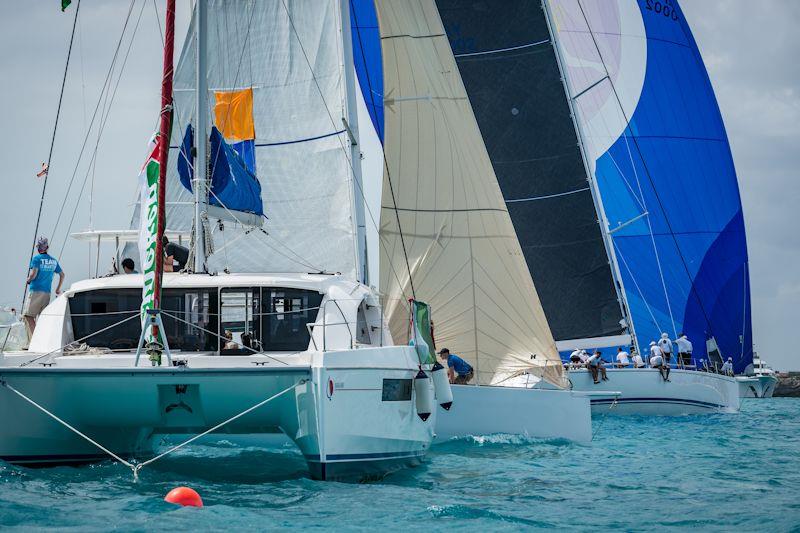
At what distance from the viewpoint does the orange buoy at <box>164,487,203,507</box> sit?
8.46 meters

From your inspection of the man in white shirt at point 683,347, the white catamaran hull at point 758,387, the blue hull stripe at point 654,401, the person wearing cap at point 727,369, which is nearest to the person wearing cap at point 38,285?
the blue hull stripe at point 654,401

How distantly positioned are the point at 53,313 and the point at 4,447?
1619 mm

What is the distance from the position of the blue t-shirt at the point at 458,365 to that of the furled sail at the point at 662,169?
43.1 ft

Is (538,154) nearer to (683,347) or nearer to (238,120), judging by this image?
(683,347)

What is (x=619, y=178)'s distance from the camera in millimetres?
27719

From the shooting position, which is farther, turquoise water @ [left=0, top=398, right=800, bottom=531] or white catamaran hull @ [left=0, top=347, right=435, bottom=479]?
white catamaran hull @ [left=0, top=347, right=435, bottom=479]

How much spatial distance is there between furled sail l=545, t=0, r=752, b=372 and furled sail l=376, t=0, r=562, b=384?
11918mm

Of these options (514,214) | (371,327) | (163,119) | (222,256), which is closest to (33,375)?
(163,119)

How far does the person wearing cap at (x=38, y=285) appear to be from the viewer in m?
12.1

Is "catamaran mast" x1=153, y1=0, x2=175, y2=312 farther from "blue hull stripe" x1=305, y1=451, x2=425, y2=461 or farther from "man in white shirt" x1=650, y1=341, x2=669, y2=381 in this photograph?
"man in white shirt" x1=650, y1=341, x2=669, y2=381

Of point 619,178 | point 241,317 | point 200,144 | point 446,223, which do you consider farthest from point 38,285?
point 619,178

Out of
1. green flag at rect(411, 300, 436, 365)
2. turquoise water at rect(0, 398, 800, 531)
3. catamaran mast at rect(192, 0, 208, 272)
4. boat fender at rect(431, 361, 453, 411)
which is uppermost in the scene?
catamaran mast at rect(192, 0, 208, 272)

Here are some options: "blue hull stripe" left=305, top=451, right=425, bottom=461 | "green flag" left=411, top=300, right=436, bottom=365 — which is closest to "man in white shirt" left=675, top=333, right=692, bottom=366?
"green flag" left=411, top=300, right=436, bottom=365

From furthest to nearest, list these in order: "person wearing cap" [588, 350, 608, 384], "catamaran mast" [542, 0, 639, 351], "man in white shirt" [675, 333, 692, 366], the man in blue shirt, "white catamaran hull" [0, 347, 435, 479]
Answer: "man in white shirt" [675, 333, 692, 366], "catamaran mast" [542, 0, 639, 351], "person wearing cap" [588, 350, 608, 384], the man in blue shirt, "white catamaran hull" [0, 347, 435, 479]
